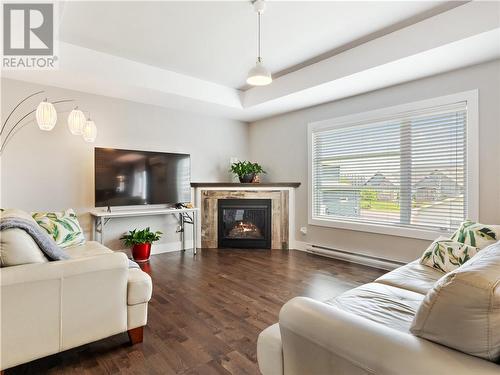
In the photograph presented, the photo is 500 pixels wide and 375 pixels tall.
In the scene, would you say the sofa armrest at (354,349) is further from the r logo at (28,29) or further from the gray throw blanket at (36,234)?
the r logo at (28,29)

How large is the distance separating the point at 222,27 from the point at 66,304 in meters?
2.69

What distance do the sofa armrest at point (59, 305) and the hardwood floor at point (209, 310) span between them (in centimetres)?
20

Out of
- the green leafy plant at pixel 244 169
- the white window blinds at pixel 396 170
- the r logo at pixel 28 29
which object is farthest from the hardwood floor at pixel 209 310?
the r logo at pixel 28 29

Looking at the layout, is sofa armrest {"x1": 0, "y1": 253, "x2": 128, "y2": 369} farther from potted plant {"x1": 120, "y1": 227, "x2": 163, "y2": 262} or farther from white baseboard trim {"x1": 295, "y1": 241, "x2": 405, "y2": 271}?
white baseboard trim {"x1": 295, "y1": 241, "x2": 405, "y2": 271}

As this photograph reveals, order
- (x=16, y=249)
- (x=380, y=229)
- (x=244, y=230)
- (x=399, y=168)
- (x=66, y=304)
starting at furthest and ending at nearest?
(x=244, y=230) → (x=380, y=229) → (x=399, y=168) → (x=66, y=304) → (x=16, y=249)

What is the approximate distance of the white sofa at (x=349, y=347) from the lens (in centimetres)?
81

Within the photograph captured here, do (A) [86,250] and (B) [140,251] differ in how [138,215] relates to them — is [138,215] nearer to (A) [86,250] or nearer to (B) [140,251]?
(B) [140,251]

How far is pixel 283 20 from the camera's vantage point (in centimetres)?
269

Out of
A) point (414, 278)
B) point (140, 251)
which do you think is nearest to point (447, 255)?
point (414, 278)

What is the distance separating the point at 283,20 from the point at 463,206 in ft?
9.01

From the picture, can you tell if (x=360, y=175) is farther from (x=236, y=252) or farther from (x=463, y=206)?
(x=236, y=252)

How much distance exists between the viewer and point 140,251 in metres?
3.98

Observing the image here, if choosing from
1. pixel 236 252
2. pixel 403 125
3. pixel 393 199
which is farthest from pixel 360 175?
pixel 236 252

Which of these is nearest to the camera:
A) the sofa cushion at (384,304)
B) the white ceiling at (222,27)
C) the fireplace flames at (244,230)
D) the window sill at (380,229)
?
the sofa cushion at (384,304)
